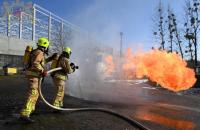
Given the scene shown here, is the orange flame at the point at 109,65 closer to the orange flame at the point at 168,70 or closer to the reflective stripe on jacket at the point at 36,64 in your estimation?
the orange flame at the point at 168,70

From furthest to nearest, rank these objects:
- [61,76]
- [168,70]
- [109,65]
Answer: [109,65] < [168,70] < [61,76]

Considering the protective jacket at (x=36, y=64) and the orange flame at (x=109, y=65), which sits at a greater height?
the orange flame at (x=109, y=65)

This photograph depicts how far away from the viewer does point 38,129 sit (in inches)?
301

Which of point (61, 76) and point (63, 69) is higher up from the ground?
point (63, 69)

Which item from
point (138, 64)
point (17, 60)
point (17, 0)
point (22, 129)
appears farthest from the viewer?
point (17, 0)

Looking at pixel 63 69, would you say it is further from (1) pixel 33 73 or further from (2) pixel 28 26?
(2) pixel 28 26

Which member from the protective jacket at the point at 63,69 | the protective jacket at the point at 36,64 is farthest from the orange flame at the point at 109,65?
the protective jacket at the point at 36,64

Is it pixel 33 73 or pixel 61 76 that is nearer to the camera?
pixel 33 73

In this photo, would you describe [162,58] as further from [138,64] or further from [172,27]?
[172,27]

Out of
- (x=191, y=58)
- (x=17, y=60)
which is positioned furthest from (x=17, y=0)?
(x=191, y=58)

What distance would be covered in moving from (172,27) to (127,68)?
2051 centimetres

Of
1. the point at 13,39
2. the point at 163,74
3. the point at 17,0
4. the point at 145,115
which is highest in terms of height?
the point at 17,0

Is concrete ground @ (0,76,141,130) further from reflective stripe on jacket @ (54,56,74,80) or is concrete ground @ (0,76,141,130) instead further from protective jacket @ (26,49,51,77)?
protective jacket @ (26,49,51,77)

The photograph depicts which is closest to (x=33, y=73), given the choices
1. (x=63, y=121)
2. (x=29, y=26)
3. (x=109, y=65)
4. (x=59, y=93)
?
(x=63, y=121)
